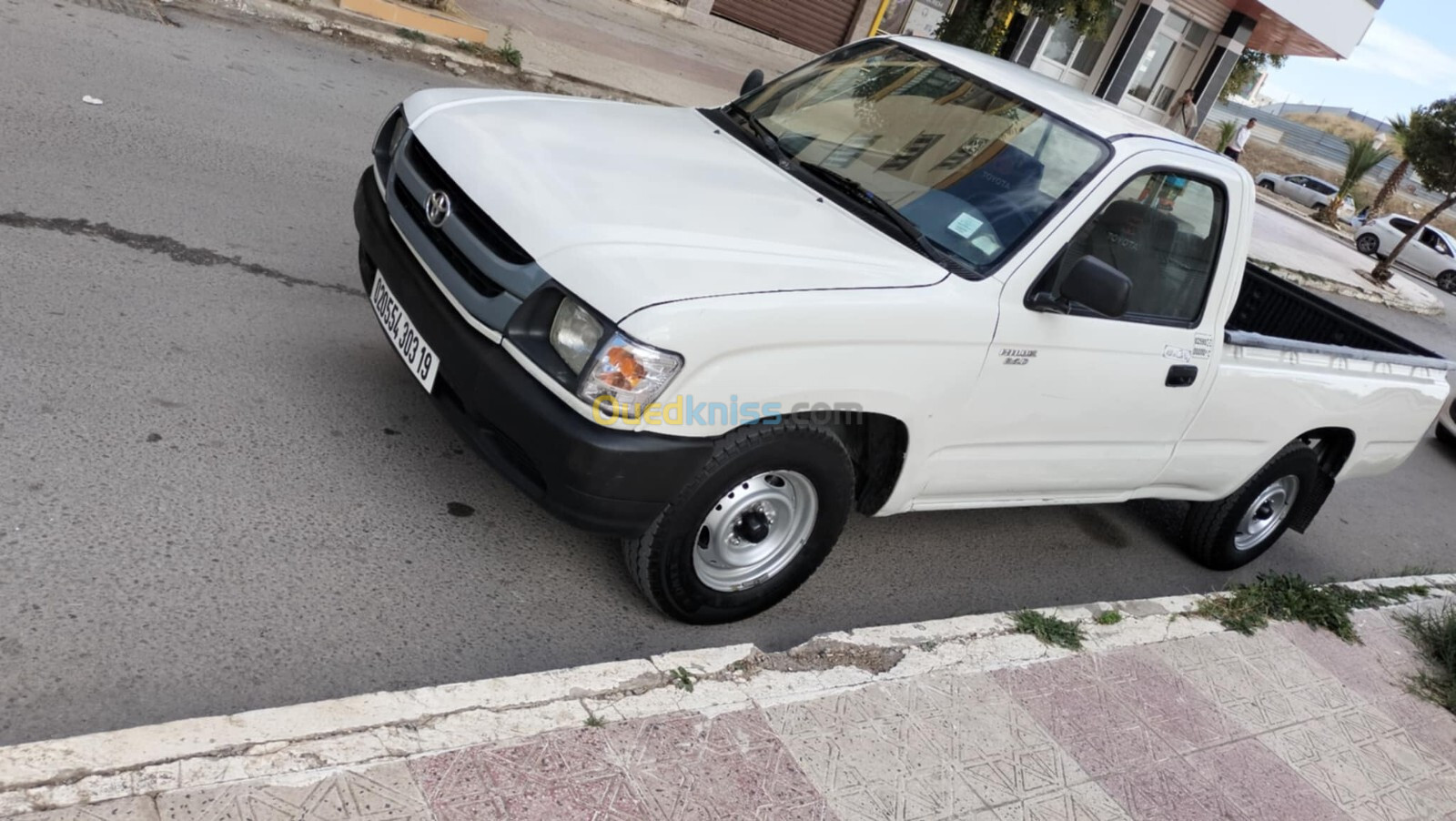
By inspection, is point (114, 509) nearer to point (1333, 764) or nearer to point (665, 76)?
point (1333, 764)

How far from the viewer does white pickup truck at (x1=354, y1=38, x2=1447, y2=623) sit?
10.3ft

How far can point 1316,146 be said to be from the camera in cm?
5859

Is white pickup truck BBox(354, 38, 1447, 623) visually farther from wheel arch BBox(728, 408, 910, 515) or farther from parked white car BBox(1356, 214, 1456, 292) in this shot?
parked white car BBox(1356, 214, 1456, 292)

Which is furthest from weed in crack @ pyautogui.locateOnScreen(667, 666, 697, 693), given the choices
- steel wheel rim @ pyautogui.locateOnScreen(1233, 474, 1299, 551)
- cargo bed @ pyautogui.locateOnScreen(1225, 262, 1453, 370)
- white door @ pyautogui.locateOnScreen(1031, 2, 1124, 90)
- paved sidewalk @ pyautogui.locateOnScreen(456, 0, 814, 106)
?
white door @ pyautogui.locateOnScreen(1031, 2, 1124, 90)

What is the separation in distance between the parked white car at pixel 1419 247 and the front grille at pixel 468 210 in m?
29.7

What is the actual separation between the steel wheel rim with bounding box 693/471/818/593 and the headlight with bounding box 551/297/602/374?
65cm

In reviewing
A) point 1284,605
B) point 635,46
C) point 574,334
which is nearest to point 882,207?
point 574,334

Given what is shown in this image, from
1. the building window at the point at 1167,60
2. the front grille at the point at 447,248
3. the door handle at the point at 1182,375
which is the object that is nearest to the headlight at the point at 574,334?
the front grille at the point at 447,248

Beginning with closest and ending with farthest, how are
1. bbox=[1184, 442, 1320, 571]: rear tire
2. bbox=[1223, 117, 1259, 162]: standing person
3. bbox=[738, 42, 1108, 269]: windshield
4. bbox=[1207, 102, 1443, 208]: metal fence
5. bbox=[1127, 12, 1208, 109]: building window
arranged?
bbox=[738, 42, 1108, 269]: windshield, bbox=[1184, 442, 1320, 571]: rear tire, bbox=[1127, 12, 1208, 109]: building window, bbox=[1223, 117, 1259, 162]: standing person, bbox=[1207, 102, 1443, 208]: metal fence

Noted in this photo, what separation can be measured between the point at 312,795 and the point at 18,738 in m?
0.70

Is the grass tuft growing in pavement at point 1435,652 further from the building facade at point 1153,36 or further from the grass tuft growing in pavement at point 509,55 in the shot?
the building facade at point 1153,36

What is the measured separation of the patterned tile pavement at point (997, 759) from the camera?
8.63ft

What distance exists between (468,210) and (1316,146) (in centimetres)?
6488

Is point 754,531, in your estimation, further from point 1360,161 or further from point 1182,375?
point 1360,161
